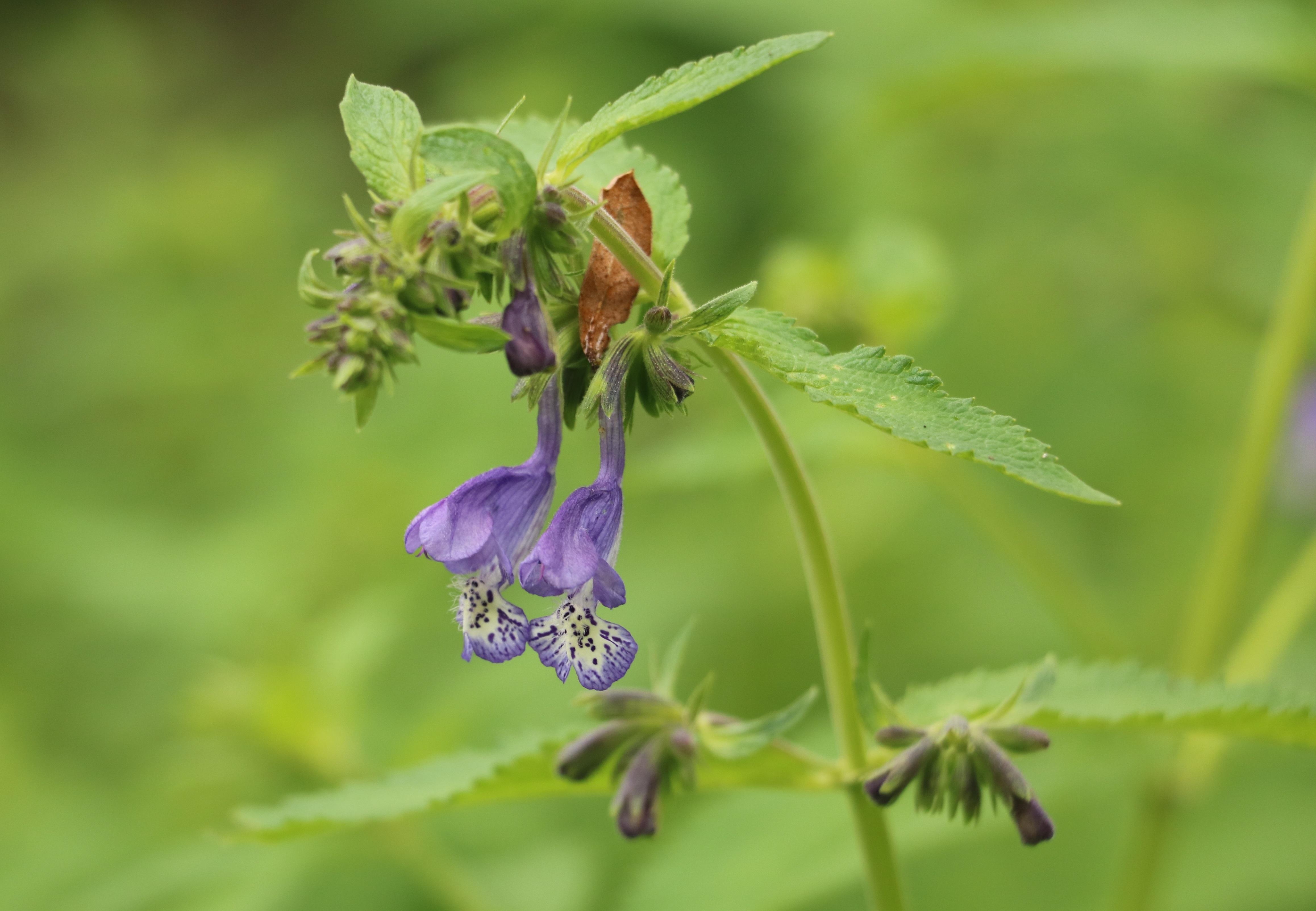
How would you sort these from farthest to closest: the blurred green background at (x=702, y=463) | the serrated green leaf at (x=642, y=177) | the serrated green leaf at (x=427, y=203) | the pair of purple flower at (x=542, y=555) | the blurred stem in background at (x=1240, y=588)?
the blurred green background at (x=702, y=463), the blurred stem in background at (x=1240, y=588), the serrated green leaf at (x=642, y=177), the pair of purple flower at (x=542, y=555), the serrated green leaf at (x=427, y=203)

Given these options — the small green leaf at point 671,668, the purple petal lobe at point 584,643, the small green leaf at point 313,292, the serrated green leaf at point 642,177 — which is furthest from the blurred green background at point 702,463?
the small green leaf at point 313,292

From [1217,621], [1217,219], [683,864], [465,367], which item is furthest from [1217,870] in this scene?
[465,367]

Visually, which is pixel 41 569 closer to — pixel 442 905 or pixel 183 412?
pixel 183 412

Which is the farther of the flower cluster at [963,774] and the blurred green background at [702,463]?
the blurred green background at [702,463]

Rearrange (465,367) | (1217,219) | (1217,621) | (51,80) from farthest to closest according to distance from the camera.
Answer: (51,80) < (465,367) < (1217,219) < (1217,621)

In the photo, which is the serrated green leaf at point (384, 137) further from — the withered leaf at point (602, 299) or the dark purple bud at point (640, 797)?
the dark purple bud at point (640, 797)
